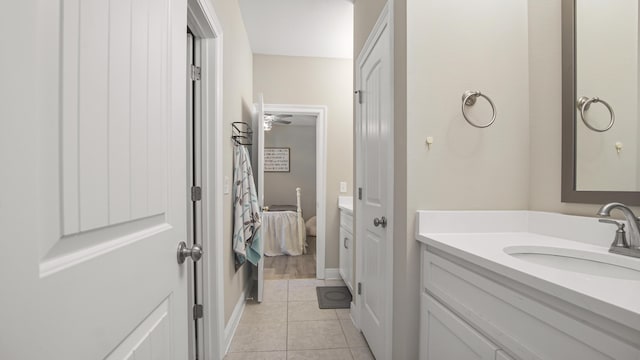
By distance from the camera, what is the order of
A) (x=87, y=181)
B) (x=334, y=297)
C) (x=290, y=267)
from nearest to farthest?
(x=87, y=181), (x=334, y=297), (x=290, y=267)

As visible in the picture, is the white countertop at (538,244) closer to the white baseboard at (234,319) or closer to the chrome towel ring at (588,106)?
the chrome towel ring at (588,106)

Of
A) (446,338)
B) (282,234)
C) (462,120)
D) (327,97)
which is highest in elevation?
(327,97)

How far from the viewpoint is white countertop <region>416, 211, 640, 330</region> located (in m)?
0.56

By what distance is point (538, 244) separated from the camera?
3.41 feet

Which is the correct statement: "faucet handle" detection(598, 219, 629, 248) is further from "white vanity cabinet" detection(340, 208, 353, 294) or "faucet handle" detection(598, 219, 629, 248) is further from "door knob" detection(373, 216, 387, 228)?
"white vanity cabinet" detection(340, 208, 353, 294)

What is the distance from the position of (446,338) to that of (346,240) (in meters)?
1.86

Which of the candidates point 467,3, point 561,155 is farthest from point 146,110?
point 561,155

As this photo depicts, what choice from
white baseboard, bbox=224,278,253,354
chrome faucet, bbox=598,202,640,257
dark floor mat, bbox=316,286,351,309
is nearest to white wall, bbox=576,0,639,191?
chrome faucet, bbox=598,202,640,257

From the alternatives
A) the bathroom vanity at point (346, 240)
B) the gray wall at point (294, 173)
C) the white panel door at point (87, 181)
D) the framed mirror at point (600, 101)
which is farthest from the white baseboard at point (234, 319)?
the gray wall at point (294, 173)

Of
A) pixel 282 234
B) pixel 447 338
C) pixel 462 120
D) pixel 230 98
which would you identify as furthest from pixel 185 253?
pixel 282 234

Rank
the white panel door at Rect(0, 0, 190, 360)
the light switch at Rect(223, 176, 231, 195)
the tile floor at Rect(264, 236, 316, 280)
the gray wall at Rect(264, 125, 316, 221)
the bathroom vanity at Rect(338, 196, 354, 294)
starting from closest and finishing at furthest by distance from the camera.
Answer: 1. the white panel door at Rect(0, 0, 190, 360)
2. the light switch at Rect(223, 176, 231, 195)
3. the bathroom vanity at Rect(338, 196, 354, 294)
4. the tile floor at Rect(264, 236, 316, 280)
5. the gray wall at Rect(264, 125, 316, 221)

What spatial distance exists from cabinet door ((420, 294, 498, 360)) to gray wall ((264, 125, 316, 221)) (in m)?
4.72

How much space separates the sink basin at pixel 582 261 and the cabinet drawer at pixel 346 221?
1.68 metres

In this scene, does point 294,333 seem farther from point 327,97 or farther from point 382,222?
point 327,97
